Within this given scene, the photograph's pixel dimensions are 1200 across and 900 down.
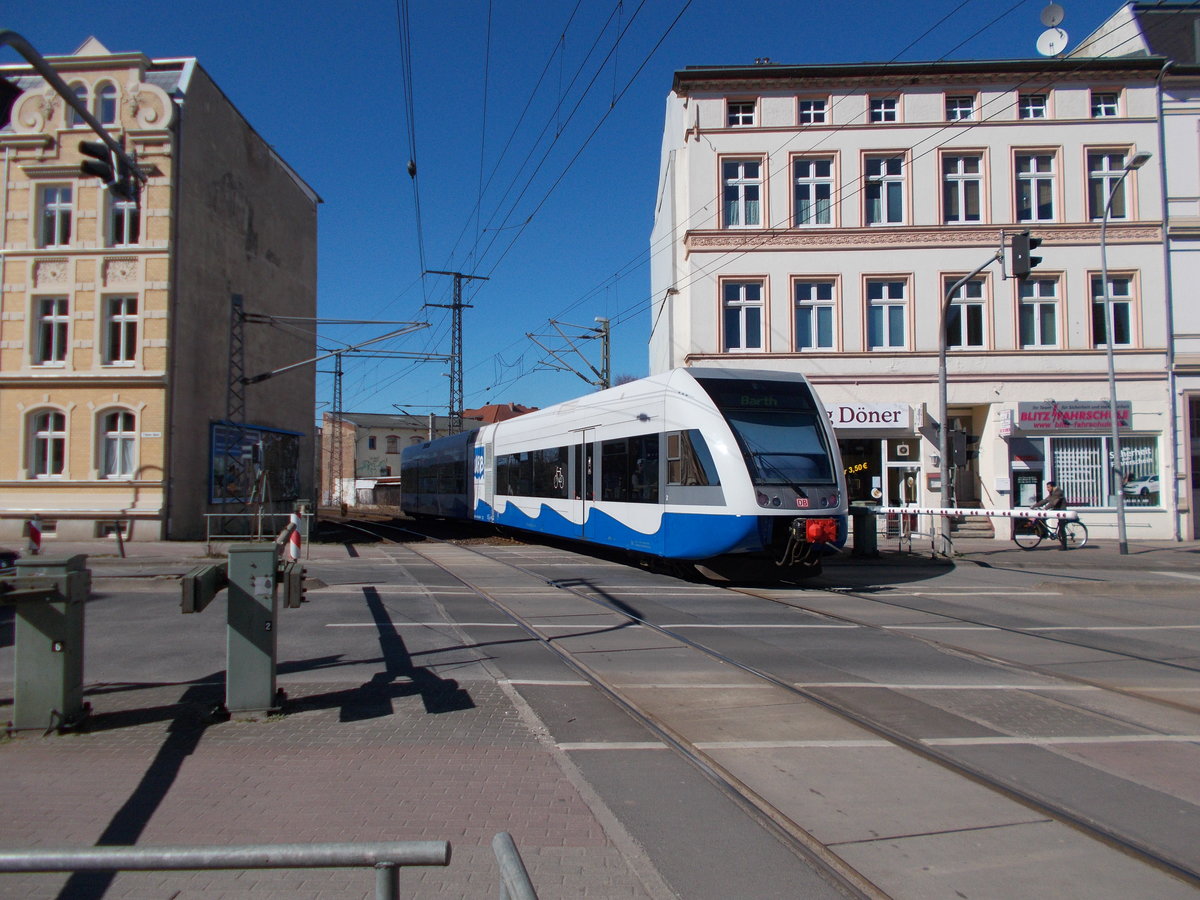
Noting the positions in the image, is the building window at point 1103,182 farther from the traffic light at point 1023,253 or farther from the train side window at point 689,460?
the train side window at point 689,460

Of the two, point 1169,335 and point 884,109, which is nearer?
point 1169,335

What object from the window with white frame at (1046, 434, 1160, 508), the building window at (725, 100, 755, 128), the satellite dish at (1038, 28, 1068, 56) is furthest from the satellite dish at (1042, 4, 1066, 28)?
the window with white frame at (1046, 434, 1160, 508)

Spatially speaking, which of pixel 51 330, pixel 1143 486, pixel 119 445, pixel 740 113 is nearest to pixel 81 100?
pixel 51 330

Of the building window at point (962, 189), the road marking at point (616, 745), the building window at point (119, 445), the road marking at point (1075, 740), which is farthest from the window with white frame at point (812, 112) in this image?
the road marking at point (616, 745)

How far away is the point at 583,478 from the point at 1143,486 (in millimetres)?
16746

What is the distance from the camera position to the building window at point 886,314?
2552 centimetres

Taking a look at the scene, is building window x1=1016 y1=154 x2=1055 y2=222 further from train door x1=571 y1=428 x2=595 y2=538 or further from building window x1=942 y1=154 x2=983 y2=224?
train door x1=571 y1=428 x2=595 y2=538

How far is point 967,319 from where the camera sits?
83.3 ft

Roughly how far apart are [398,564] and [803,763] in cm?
1362

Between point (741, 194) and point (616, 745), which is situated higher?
point (741, 194)

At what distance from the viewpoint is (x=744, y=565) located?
14172 millimetres

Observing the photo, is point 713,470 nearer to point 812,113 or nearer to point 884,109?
point 812,113

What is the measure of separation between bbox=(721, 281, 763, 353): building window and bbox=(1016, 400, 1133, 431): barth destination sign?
7.72 m

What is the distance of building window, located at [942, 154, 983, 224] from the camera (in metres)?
25.5
